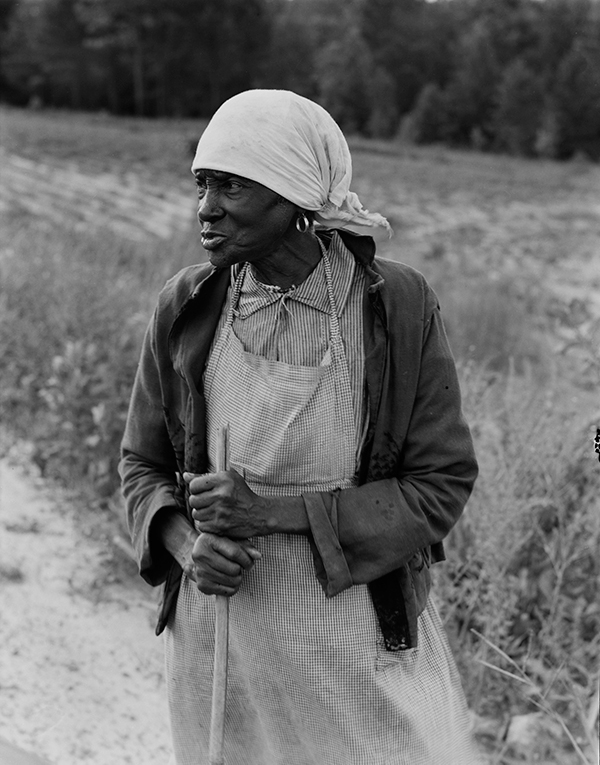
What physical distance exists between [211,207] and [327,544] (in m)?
0.55

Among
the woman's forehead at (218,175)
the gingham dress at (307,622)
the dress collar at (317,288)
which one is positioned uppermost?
the woman's forehead at (218,175)

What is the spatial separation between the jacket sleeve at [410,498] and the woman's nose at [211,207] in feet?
1.26

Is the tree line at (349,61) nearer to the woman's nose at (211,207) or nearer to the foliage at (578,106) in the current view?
the foliage at (578,106)

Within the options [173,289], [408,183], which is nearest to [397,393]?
[173,289]

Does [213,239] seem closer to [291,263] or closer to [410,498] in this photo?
[291,263]

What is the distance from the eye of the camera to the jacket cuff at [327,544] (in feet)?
4.61

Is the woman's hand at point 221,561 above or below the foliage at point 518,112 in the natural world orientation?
above

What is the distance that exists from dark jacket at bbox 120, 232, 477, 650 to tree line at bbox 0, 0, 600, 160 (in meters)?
20.5

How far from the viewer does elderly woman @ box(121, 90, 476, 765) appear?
4.57ft

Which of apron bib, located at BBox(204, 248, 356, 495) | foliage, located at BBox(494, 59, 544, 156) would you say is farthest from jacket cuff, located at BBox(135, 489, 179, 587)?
foliage, located at BBox(494, 59, 544, 156)

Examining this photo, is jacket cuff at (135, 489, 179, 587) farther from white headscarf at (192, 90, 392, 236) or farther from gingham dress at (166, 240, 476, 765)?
white headscarf at (192, 90, 392, 236)

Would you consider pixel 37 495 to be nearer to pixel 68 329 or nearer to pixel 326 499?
pixel 68 329

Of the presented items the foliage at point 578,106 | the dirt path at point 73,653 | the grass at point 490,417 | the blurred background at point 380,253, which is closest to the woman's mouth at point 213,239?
the grass at point 490,417

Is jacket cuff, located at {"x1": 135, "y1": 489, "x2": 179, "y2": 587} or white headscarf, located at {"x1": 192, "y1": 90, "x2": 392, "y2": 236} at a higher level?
white headscarf, located at {"x1": 192, "y1": 90, "x2": 392, "y2": 236}
